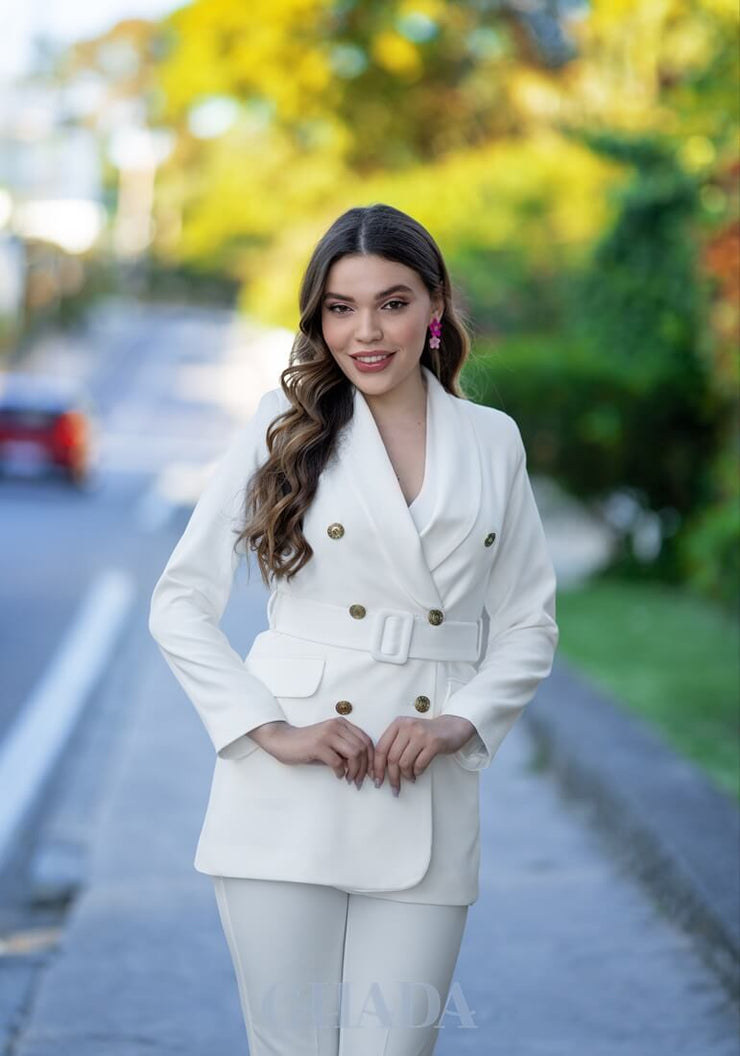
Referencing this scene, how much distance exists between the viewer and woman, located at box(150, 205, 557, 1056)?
269 cm

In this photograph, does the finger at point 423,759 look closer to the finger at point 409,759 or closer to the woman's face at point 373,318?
the finger at point 409,759

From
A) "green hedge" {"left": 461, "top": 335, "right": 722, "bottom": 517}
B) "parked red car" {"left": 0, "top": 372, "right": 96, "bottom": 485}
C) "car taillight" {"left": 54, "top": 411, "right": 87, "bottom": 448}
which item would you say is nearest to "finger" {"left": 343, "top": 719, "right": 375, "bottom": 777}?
"green hedge" {"left": 461, "top": 335, "right": 722, "bottom": 517}

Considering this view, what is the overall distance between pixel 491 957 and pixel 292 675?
8.01ft

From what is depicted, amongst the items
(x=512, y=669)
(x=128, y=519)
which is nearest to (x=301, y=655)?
(x=512, y=669)

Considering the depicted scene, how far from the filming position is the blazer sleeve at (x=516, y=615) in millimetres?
2764

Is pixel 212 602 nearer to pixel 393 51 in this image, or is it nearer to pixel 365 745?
pixel 365 745

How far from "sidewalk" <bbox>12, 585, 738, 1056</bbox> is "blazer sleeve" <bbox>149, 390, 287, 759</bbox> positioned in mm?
1715

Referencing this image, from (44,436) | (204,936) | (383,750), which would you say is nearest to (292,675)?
(383,750)

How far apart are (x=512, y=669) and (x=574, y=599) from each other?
10.7 meters

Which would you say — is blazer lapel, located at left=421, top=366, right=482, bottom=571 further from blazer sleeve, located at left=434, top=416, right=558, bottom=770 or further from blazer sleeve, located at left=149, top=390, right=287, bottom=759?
blazer sleeve, located at left=149, top=390, right=287, bottom=759

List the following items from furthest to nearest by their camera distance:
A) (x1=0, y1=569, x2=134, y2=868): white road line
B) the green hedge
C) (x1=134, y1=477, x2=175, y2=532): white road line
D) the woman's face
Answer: (x1=134, y1=477, x2=175, y2=532): white road line
the green hedge
(x1=0, y1=569, x2=134, y2=868): white road line
the woman's face

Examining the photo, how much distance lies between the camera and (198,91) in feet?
101

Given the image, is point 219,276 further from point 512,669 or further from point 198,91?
point 512,669

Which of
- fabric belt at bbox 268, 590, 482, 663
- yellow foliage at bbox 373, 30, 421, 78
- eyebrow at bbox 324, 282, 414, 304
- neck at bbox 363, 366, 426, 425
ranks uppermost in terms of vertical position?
yellow foliage at bbox 373, 30, 421, 78
